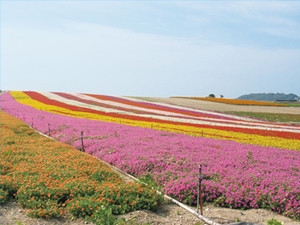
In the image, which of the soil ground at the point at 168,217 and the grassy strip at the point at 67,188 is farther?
the grassy strip at the point at 67,188

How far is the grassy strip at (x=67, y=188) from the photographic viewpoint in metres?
9.26

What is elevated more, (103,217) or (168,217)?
Answer: (103,217)

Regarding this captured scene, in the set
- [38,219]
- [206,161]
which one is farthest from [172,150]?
[38,219]

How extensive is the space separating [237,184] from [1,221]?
6566 mm

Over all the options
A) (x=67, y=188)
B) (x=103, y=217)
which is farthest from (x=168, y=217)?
(x=67, y=188)

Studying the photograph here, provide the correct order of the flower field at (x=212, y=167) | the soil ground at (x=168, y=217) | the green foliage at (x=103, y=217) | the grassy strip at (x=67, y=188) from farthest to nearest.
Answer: the flower field at (x=212, y=167) < the grassy strip at (x=67, y=188) < the soil ground at (x=168, y=217) < the green foliage at (x=103, y=217)

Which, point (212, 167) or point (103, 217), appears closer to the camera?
point (103, 217)

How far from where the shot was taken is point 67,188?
10.5 metres

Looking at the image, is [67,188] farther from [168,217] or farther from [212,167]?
[212,167]

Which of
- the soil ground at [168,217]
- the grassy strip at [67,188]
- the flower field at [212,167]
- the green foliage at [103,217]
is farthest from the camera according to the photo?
the flower field at [212,167]

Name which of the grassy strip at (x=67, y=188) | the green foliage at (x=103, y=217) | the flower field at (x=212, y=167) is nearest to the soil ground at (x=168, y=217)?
the grassy strip at (x=67, y=188)

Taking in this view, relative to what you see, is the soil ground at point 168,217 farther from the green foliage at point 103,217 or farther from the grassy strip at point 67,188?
the green foliage at point 103,217

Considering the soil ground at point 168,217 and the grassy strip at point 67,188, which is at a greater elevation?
the grassy strip at point 67,188

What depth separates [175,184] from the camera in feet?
37.7
